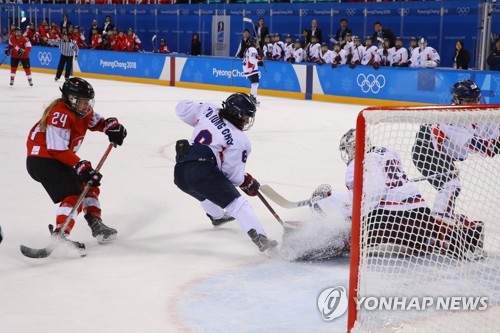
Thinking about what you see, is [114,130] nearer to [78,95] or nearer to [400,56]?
[78,95]

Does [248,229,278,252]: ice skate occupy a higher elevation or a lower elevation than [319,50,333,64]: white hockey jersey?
lower

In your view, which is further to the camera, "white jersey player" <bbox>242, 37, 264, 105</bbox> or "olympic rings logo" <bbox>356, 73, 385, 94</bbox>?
"white jersey player" <bbox>242, 37, 264, 105</bbox>

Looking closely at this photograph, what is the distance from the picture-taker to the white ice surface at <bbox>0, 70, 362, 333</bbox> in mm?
3375

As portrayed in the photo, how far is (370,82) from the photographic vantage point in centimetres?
1464

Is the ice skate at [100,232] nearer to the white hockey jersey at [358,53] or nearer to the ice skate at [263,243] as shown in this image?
the ice skate at [263,243]

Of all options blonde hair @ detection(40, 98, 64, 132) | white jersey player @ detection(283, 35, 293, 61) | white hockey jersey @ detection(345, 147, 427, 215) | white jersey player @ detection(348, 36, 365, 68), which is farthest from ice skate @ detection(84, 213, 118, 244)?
white jersey player @ detection(283, 35, 293, 61)

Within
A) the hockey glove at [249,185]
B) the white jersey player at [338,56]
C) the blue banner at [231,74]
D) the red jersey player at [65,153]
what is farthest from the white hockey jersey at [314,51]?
the red jersey player at [65,153]

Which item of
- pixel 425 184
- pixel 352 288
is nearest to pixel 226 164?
pixel 425 184

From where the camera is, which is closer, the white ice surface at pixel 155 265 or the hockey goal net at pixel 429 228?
the hockey goal net at pixel 429 228

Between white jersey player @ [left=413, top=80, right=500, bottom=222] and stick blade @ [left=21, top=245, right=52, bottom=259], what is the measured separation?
6.67 ft

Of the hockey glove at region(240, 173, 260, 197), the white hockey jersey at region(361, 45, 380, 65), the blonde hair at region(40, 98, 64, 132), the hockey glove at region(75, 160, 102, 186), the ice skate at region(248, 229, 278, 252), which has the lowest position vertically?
the ice skate at region(248, 229, 278, 252)

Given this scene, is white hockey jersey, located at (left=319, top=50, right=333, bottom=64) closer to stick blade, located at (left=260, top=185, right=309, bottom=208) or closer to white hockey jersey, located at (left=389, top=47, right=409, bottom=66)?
white hockey jersey, located at (left=389, top=47, right=409, bottom=66)

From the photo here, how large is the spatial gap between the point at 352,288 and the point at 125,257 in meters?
1.73

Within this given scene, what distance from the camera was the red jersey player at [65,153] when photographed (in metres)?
4.41
